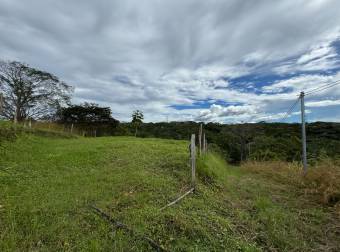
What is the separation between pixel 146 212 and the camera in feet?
14.1

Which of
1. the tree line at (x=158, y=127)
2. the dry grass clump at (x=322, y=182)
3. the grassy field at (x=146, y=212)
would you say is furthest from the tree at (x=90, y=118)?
the dry grass clump at (x=322, y=182)

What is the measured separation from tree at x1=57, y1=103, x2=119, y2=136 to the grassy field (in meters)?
21.5

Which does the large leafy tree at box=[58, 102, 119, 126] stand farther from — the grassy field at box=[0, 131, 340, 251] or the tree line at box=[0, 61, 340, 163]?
the grassy field at box=[0, 131, 340, 251]

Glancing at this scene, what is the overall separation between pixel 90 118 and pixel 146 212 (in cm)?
2691

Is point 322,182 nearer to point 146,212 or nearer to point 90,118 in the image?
point 146,212

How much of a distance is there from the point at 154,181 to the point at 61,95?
22.9m

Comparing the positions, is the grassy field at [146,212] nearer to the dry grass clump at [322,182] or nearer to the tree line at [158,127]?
the dry grass clump at [322,182]

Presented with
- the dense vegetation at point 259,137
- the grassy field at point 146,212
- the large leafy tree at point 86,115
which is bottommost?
the grassy field at point 146,212

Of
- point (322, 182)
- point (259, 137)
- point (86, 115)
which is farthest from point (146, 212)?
point (86, 115)

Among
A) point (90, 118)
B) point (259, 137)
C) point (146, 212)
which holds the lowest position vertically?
point (146, 212)

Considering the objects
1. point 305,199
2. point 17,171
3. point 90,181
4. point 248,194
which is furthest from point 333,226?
point 17,171

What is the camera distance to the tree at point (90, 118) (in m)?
28.6

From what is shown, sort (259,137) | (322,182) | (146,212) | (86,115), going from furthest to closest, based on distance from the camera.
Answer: (86,115)
(259,137)
(322,182)
(146,212)

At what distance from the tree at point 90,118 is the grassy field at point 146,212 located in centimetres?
2153
